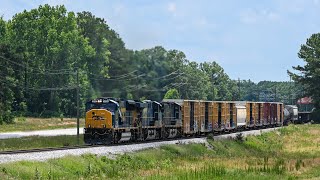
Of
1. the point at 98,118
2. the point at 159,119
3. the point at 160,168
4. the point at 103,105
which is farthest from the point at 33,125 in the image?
the point at 160,168

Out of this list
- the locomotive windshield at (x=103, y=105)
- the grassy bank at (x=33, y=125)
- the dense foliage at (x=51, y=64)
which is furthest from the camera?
the dense foliage at (x=51, y=64)

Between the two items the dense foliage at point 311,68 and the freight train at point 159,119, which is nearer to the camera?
the freight train at point 159,119

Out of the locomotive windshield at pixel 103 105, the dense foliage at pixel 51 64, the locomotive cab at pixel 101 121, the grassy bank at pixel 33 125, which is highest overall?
the dense foliage at pixel 51 64

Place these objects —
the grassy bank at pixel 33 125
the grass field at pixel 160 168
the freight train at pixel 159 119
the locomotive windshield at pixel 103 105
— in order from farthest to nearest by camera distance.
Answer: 1. the grassy bank at pixel 33 125
2. the locomotive windshield at pixel 103 105
3. the freight train at pixel 159 119
4. the grass field at pixel 160 168

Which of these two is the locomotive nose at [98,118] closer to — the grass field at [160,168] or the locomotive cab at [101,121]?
the locomotive cab at [101,121]

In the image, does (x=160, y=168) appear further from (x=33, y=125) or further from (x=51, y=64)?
(x=51, y=64)

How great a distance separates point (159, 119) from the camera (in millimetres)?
47062

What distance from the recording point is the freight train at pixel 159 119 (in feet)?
130

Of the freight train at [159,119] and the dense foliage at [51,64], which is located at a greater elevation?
the dense foliage at [51,64]

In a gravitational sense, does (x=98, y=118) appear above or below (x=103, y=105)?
below

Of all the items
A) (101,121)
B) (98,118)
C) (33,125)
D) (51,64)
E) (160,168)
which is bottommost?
(160,168)

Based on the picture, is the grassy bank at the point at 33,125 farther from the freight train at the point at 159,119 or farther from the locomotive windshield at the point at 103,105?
the locomotive windshield at the point at 103,105

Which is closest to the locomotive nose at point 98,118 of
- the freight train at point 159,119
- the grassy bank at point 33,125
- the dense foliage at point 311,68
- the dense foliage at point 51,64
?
the freight train at point 159,119

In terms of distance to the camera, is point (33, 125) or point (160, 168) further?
point (33, 125)
